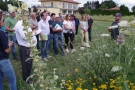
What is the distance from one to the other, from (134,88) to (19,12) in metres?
2.42

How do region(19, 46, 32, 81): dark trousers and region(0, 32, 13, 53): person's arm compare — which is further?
region(19, 46, 32, 81): dark trousers

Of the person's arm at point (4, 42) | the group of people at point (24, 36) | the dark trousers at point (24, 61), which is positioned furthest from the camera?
the dark trousers at point (24, 61)

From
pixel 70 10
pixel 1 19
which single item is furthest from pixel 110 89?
pixel 70 10

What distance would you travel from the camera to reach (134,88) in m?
3.16

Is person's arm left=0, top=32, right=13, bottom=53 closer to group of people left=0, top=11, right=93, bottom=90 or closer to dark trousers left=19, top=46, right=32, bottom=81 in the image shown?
group of people left=0, top=11, right=93, bottom=90

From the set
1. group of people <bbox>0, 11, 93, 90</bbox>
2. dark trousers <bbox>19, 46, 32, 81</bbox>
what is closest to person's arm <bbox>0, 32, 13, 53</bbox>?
group of people <bbox>0, 11, 93, 90</bbox>

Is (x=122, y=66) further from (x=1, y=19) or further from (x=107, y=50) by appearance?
(x=1, y=19)

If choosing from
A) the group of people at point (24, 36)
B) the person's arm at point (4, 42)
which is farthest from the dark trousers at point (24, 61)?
the person's arm at point (4, 42)

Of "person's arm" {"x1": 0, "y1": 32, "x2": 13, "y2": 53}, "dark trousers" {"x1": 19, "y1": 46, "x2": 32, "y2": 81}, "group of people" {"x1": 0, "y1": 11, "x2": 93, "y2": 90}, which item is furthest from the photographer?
"dark trousers" {"x1": 19, "y1": 46, "x2": 32, "y2": 81}

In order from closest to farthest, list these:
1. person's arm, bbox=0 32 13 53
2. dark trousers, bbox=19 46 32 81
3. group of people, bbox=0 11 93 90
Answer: person's arm, bbox=0 32 13 53, group of people, bbox=0 11 93 90, dark trousers, bbox=19 46 32 81

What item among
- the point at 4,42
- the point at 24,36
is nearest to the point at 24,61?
the point at 24,36

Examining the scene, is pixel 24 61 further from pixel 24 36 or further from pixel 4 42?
pixel 4 42

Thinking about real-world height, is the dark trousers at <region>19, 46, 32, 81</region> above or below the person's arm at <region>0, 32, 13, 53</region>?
below

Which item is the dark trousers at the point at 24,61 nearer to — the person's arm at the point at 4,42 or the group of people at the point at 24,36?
the group of people at the point at 24,36
